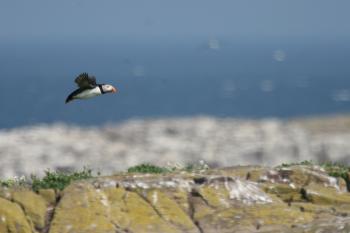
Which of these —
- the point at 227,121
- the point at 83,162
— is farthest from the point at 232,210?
the point at 227,121

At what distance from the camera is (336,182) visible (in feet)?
87.0

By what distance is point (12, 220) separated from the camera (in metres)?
23.2

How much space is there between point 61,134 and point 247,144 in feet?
41.3

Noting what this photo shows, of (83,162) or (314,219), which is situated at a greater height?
(83,162)

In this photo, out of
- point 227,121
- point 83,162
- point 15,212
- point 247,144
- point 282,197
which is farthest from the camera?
point 227,121

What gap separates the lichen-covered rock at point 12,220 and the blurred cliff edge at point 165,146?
29.1m

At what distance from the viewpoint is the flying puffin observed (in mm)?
24047

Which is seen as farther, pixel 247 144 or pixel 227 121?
pixel 227 121

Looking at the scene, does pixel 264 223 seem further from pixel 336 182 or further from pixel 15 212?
pixel 15 212

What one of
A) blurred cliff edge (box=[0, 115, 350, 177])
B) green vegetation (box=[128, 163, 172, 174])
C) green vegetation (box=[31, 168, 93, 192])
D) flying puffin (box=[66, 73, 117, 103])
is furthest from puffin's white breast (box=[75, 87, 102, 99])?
blurred cliff edge (box=[0, 115, 350, 177])

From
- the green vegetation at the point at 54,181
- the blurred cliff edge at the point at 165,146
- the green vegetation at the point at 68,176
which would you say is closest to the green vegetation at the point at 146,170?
the green vegetation at the point at 68,176

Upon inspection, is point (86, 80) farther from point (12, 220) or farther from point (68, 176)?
point (12, 220)

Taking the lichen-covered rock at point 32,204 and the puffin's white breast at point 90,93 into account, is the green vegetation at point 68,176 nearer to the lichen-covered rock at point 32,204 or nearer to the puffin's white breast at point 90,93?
the lichen-covered rock at point 32,204

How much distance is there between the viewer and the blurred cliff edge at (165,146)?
56.8 metres
